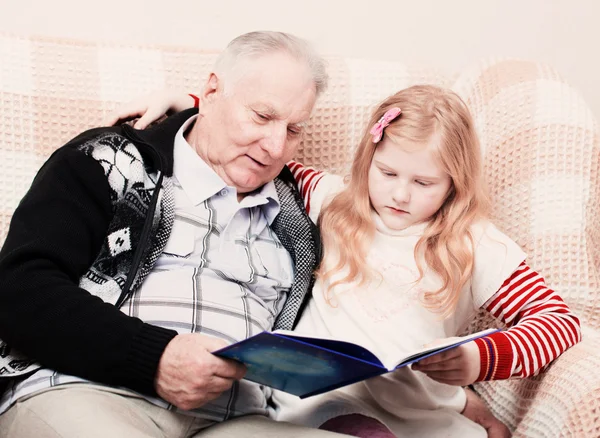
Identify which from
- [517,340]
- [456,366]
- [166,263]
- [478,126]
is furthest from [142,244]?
[478,126]

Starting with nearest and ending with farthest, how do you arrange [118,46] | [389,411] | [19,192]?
[389,411] < [19,192] < [118,46]

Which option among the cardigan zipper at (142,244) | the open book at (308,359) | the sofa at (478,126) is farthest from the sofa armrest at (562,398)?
the cardigan zipper at (142,244)

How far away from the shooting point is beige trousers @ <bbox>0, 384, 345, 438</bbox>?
4.33 feet

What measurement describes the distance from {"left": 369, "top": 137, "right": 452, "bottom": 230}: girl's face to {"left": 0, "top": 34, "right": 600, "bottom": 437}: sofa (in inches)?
12.0

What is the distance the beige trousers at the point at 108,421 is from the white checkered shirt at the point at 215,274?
0.08 ft

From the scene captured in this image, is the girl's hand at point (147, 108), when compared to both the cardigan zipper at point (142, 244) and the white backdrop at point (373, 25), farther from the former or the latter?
the white backdrop at point (373, 25)

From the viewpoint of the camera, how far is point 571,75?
8.36 feet

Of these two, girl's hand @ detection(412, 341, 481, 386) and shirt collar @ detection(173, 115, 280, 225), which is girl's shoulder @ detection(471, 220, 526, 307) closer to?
girl's hand @ detection(412, 341, 481, 386)

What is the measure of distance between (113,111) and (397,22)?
92cm

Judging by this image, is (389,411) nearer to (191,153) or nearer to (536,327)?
(536,327)

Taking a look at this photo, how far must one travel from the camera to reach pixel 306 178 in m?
1.93

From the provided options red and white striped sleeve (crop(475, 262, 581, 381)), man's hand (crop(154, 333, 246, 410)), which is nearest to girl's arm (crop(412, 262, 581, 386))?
red and white striped sleeve (crop(475, 262, 581, 381))

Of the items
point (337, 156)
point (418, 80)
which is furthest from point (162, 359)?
point (418, 80)

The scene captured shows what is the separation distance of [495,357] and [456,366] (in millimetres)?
94
